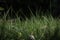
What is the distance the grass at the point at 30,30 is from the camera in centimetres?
464

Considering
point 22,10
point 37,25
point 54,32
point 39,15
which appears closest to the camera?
point 54,32

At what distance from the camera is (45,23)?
5031 mm

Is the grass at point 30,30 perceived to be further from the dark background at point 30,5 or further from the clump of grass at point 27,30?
the dark background at point 30,5

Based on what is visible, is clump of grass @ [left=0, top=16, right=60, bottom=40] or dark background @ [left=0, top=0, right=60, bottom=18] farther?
dark background @ [left=0, top=0, right=60, bottom=18]

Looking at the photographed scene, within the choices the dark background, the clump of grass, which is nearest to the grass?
the clump of grass

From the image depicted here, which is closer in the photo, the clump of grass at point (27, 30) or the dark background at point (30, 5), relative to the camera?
the clump of grass at point (27, 30)

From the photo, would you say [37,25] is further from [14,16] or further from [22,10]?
[22,10]

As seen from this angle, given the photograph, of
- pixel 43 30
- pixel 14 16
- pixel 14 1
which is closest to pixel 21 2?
pixel 14 1

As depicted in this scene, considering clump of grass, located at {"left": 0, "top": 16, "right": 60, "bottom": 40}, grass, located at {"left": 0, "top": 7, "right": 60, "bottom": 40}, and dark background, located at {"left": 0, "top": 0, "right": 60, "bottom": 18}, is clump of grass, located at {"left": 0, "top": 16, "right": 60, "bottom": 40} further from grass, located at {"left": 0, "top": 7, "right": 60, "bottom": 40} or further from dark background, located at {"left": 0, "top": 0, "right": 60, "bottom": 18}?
dark background, located at {"left": 0, "top": 0, "right": 60, "bottom": 18}

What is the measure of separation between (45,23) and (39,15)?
605 millimetres

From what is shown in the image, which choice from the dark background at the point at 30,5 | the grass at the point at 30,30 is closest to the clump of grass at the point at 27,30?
the grass at the point at 30,30

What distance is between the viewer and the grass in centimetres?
464

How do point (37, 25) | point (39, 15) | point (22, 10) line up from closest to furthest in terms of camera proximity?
point (37, 25)
point (39, 15)
point (22, 10)

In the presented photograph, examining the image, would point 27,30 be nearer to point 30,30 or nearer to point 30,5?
point 30,30
